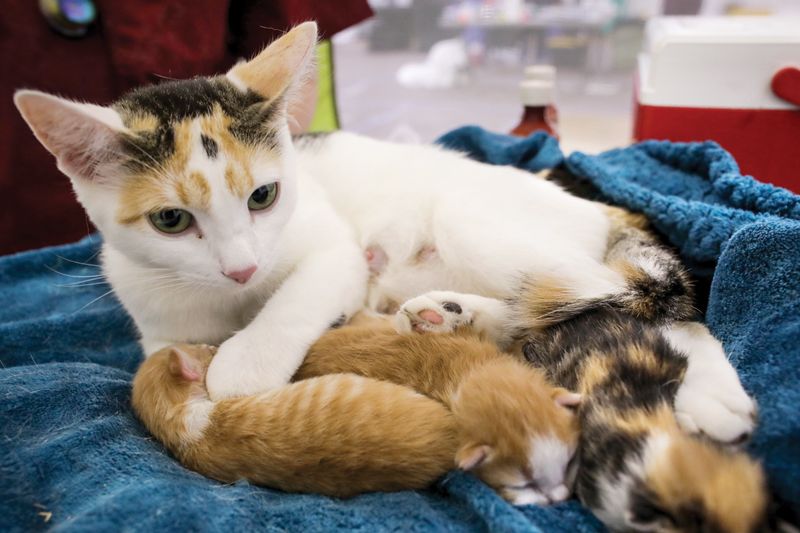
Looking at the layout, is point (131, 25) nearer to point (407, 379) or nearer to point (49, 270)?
point (49, 270)

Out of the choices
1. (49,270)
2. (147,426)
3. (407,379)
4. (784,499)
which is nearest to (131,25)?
(49,270)

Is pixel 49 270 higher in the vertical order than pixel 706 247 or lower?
lower

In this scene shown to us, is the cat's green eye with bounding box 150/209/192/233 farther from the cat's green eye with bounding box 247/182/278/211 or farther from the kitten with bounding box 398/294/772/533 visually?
the kitten with bounding box 398/294/772/533

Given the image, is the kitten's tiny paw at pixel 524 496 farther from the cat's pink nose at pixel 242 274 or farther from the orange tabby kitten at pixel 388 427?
the cat's pink nose at pixel 242 274

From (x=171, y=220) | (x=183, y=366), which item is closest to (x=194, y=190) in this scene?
(x=171, y=220)

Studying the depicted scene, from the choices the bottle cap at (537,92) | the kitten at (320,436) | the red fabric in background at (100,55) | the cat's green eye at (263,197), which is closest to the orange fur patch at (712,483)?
the kitten at (320,436)

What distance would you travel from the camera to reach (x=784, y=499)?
63 centimetres

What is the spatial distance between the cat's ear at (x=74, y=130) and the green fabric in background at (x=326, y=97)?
4.37 feet

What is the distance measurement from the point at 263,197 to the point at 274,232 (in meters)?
0.06

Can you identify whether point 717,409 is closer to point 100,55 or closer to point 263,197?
point 263,197

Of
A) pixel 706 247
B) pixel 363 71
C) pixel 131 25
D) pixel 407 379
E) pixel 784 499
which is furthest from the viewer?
pixel 363 71

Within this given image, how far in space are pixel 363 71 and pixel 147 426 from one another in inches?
106

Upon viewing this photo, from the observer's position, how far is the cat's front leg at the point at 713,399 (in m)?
0.69

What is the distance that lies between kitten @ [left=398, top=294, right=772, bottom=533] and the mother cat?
0.10 ft
